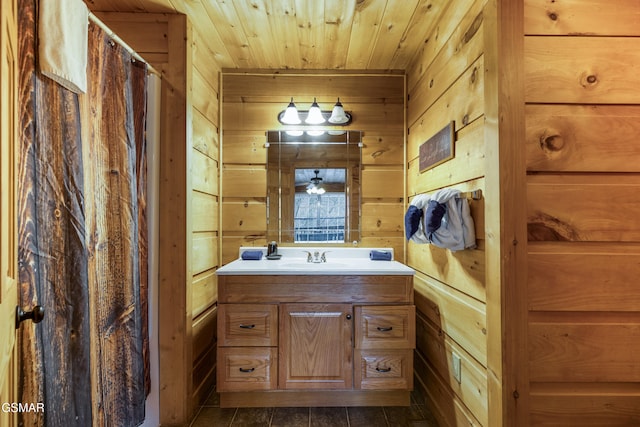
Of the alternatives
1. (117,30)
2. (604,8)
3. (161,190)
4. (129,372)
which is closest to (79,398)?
(129,372)

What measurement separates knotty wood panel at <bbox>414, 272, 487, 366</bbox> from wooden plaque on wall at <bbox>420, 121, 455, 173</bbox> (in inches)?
26.9

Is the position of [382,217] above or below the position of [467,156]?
below

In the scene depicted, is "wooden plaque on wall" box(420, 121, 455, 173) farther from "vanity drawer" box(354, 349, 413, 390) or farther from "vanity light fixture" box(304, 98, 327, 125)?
"vanity drawer" box(354, 349, 413, 390)

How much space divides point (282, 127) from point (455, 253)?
1454mm

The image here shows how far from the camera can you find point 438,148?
1.59 metres

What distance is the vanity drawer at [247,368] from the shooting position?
1.61 metres

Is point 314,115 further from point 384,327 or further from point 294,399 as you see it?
point 294,399

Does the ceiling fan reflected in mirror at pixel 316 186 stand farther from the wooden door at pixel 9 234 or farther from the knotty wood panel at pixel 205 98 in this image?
the wooden door at pixel 9 234

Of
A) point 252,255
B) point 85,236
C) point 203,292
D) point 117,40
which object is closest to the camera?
point 85,236

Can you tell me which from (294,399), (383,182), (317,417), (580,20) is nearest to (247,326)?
(294,399)

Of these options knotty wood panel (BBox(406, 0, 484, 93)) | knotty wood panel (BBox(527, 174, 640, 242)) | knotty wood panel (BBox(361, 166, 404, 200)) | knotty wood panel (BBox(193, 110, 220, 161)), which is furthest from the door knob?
knotty wood panel (BBox(406, 0, 484, 93))

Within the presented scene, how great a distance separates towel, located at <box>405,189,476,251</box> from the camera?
126 cm

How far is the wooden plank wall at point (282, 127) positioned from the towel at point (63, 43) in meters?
1.15

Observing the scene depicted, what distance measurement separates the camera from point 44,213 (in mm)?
904
